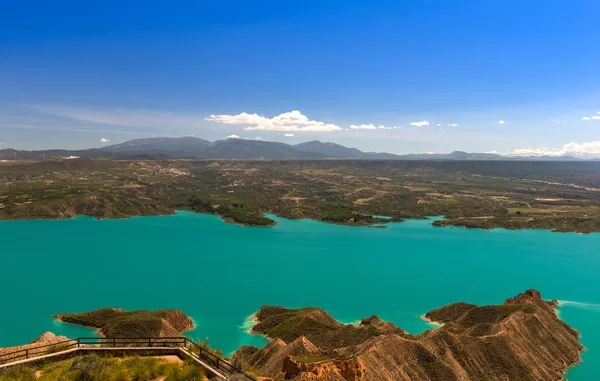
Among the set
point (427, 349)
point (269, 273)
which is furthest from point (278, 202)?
point (427, 349)

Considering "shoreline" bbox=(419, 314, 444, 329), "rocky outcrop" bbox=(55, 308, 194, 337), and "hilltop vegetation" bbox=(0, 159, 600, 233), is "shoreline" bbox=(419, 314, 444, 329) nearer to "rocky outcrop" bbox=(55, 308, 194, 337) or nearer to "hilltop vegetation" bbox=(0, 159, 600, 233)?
"rocky outcrop" bbox=(55, 308, 194, 337)

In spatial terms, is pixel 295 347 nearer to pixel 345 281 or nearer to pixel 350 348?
pixel 350 348

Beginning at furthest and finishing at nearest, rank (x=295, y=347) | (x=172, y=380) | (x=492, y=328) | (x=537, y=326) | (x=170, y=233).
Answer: (x=170, y=233) → (x=537, y=326) → (x=492, y=328) → (x=295, y=347) → (x=172, y=380)

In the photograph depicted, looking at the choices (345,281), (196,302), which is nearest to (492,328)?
(345,281)

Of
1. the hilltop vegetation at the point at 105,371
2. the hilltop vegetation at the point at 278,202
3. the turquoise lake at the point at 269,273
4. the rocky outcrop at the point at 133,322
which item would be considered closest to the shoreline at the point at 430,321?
the turquoise lake at the point at 269,273

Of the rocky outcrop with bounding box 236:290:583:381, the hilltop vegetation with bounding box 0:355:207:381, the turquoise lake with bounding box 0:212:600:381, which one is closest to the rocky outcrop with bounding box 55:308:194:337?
the turquoise lake with bounding box 0:212:600:381
